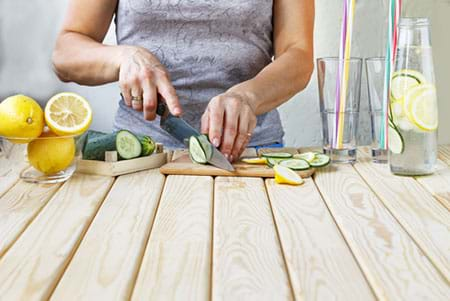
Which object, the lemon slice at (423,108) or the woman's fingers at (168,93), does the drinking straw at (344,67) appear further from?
the woman's fingers at (168,93)

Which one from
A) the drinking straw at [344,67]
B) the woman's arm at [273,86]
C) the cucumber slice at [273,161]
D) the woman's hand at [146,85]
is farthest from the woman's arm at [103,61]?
the drinking straw at [344,67]

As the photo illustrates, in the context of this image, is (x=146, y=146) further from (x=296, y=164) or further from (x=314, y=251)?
(x=314, y=251)

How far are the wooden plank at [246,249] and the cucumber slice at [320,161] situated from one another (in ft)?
0.61

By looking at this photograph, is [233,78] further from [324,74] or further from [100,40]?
[324,74]

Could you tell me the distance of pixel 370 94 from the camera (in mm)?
1708

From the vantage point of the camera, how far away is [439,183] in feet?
4.99

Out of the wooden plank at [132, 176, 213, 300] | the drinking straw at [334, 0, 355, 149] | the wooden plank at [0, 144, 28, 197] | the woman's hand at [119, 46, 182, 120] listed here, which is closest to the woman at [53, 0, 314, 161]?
the woman's hand at [119, 46, 182, 120]

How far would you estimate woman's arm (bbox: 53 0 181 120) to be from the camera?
1.74m

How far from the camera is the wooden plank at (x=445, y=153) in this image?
178cm

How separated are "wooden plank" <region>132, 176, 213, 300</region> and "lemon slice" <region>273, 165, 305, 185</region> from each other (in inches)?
5.1

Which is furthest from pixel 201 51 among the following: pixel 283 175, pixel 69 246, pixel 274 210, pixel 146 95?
pixel 69 246

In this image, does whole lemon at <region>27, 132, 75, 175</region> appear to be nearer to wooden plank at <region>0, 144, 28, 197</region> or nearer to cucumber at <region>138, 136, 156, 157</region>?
wooden plank at <region>0, 144, 28, 197</region>

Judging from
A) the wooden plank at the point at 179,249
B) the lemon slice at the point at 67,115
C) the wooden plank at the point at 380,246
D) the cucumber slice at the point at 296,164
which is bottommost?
the wooden plank at the point at 380,246

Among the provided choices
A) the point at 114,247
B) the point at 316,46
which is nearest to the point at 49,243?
the point at 114,247
